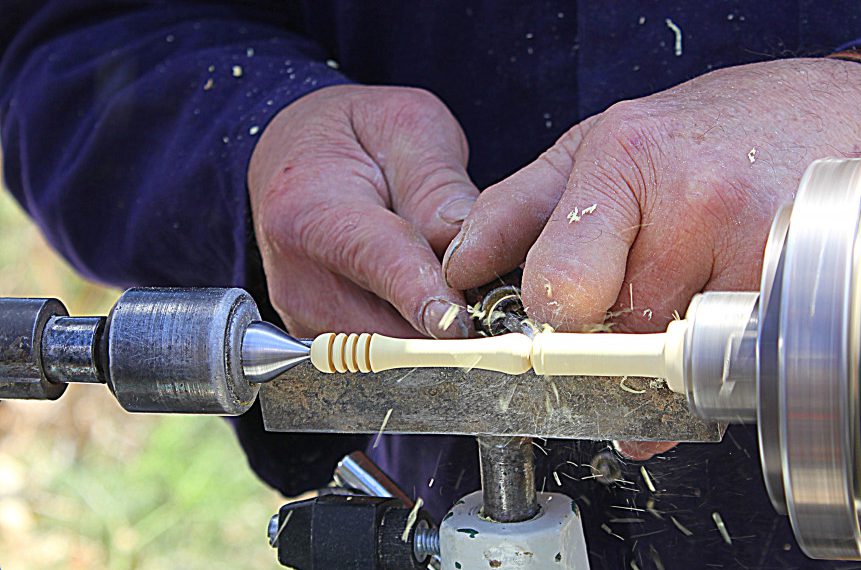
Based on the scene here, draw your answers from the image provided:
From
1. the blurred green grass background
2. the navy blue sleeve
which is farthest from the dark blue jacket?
the blurred green grass background

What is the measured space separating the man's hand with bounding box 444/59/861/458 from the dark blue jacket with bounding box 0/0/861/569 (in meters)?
0.20

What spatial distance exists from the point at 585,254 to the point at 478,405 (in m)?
0.12

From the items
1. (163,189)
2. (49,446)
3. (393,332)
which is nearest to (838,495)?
(393,332)

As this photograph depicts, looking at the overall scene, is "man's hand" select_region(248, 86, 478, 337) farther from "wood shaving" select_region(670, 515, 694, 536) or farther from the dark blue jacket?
"wood shaving" select_region(670, 515, 694, 536)

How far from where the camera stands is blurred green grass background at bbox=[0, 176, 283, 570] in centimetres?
272

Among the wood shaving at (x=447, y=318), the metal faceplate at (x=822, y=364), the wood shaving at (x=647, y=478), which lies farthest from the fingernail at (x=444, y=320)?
the metal faceplate at (x=822, y=364)

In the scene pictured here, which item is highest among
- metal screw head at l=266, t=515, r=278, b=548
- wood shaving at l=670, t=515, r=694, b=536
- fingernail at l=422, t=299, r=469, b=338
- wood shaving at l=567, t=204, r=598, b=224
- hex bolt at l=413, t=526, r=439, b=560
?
wood shaving at l=567, t=204, r=598, b=224

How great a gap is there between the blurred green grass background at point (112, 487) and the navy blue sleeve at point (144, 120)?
4.63 feet

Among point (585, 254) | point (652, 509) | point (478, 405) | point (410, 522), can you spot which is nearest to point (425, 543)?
point (410, 522)

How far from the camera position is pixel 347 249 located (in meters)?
0.91

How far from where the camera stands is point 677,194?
71cm

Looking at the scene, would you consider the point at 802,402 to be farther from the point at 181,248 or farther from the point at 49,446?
the point at 49,446

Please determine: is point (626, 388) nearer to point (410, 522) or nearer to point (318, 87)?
point (410, 522)

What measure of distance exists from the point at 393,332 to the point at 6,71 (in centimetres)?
95
